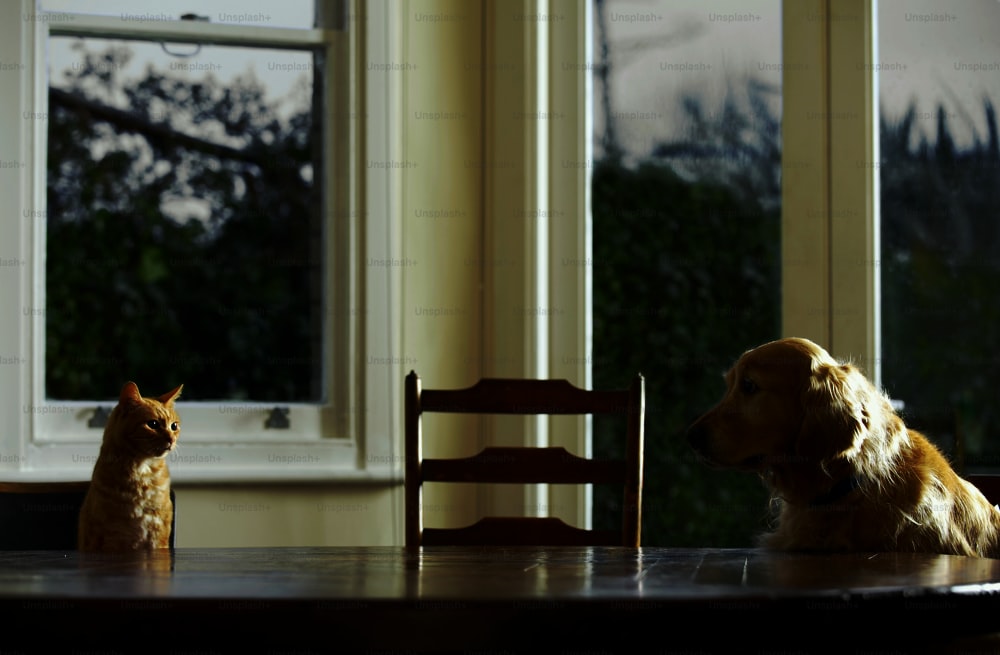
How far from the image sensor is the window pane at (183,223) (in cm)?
269

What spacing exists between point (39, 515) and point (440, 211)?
1.42m

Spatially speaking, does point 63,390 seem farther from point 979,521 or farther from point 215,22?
point 979,521

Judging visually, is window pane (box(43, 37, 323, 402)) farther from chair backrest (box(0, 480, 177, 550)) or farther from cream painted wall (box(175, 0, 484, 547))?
chair backrest (box(0, 480, 177, 550))

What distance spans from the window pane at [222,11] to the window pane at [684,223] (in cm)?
90

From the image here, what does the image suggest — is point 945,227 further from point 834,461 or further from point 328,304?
point 328,304

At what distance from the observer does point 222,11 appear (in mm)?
2777

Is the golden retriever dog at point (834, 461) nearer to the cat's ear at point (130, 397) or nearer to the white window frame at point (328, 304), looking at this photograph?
the cat's ear at point (130, 397)

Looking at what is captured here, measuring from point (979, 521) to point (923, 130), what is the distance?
1398mm

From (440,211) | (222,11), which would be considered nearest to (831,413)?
(440,211)

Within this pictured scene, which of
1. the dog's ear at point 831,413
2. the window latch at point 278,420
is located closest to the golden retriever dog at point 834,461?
the dog's ear at point 831,413

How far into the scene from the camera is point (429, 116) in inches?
112

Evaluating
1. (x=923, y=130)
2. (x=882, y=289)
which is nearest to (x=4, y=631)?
(x=882, y=289)

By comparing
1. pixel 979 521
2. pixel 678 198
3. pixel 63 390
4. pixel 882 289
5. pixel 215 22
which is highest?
pixel 215 22

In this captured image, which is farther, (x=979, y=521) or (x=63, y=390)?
(x=63, y=390)
